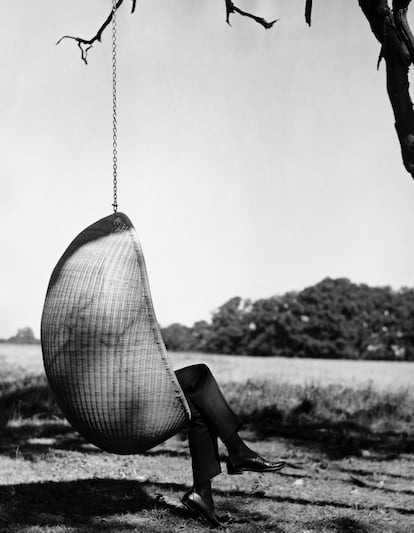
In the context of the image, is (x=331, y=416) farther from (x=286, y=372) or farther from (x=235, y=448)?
(x=286, y=372)

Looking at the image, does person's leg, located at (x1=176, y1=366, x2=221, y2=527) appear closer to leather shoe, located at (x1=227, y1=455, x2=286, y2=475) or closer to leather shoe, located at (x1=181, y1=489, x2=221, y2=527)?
leather shoe, located at (x1=181, y1=489, x2=221, y2=527)

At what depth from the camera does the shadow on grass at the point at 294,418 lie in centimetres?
817

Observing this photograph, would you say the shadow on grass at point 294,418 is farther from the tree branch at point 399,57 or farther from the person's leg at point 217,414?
the tree branch at point 399,57

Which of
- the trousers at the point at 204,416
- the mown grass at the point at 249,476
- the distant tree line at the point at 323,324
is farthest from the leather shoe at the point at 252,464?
the distant tree line at the point at 323,324

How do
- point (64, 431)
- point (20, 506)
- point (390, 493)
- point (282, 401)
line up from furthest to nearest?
point (282, 401) < point (64, 431) < point (390, 493) < point (20, 506)

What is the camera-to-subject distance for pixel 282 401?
1101cm

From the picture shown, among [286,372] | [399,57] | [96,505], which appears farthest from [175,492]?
[286,372]

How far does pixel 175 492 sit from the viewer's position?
5535mm

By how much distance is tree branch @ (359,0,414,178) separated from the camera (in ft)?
14.3

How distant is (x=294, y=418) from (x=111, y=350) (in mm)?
6641

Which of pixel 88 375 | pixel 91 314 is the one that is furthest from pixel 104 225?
pixel 88 375

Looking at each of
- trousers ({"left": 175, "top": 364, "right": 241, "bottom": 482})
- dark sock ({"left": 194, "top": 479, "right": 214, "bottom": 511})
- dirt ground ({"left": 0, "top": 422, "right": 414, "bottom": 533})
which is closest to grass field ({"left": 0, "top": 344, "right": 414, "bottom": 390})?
dirt ground ({"left": 0, "top": 422, "right": 414, "bottom": 533})

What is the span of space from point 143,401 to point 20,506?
1.75 m

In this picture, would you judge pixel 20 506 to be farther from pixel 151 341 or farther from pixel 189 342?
pixel 189 342
